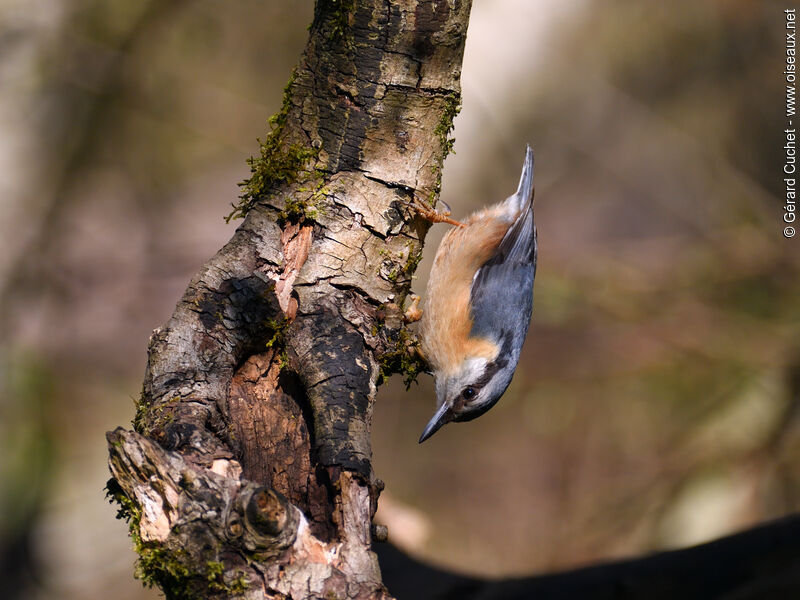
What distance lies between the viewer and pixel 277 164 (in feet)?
7.29

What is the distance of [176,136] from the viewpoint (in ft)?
15.1

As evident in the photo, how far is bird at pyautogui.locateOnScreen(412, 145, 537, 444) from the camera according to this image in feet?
9.39

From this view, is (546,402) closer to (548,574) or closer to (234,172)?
(548,574)

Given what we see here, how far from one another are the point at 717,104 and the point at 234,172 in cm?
324

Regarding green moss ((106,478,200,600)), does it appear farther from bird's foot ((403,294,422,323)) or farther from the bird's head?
bird's foot ((403,294,422,323))

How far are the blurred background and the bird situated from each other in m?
1.55

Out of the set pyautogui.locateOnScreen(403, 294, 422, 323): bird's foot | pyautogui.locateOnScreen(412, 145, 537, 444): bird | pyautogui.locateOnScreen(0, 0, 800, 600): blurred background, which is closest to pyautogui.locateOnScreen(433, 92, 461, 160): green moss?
pyautogui.locateOnScreen(412, 145, 537, 444): bird

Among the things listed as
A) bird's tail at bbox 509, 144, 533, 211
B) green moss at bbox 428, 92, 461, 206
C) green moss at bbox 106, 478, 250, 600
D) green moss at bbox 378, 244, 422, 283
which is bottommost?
green moss at bbox 106, 478, 250, 600

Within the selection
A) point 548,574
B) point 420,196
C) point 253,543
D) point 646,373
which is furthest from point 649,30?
point 253,543

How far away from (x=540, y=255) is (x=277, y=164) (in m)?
2.90

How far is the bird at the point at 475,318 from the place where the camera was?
113 inches

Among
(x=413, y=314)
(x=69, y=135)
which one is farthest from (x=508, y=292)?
(x=69, y=135)

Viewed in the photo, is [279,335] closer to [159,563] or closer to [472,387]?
[159,563]

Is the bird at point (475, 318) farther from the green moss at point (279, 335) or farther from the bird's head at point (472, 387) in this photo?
the green moss at point (279, 335)
